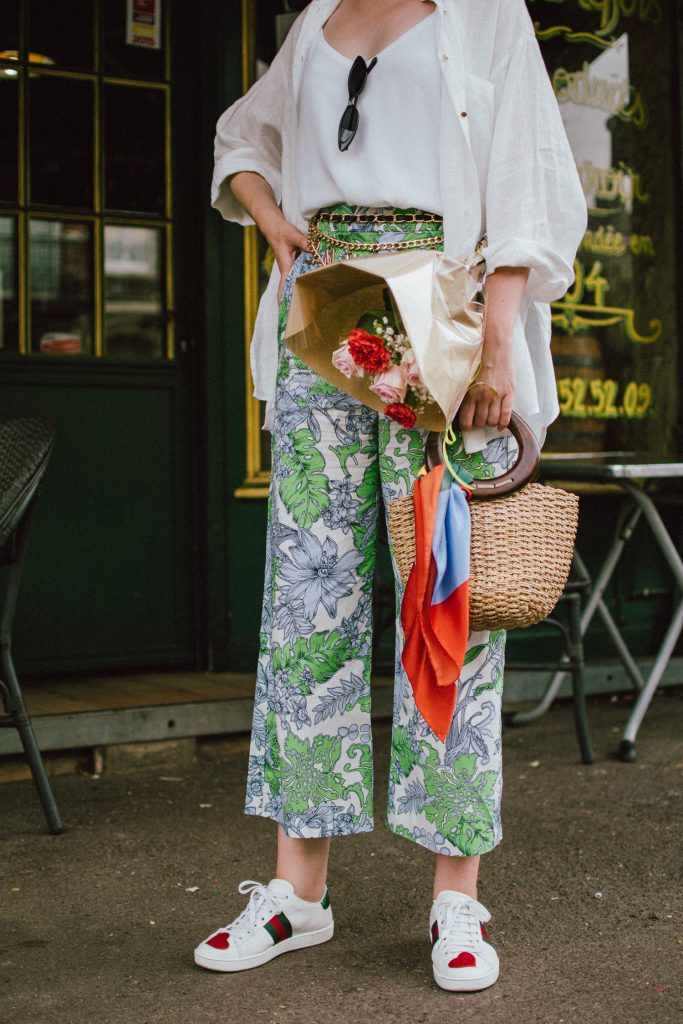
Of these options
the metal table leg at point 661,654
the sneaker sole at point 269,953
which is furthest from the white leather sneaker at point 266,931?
the metal table leg at point 661,654

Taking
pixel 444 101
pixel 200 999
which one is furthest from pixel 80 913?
pixel 444 101

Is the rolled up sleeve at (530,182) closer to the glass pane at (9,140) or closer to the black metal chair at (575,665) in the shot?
the black metal chair at (575,665)

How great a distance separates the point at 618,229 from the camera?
16.9ft

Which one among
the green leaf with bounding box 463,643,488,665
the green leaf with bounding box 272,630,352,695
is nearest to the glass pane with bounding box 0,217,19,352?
the green leaf with bounding box 272,630,352,695

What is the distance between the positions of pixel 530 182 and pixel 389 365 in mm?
403

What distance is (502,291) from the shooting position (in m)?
2.09

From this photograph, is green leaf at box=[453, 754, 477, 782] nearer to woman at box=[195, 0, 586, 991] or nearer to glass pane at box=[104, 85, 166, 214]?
woman at box=[195, 0, 586, 991]

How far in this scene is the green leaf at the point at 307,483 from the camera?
7.39 feet

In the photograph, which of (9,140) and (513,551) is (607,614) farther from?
(9,140)

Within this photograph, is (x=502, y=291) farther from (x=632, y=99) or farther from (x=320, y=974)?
(x=632, y=99)

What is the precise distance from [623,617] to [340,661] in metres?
2.97

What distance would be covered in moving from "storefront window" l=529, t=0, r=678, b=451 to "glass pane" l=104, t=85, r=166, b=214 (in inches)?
63.6

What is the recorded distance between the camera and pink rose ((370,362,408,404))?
6.65 ft

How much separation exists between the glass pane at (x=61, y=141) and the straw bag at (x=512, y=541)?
102 inches
